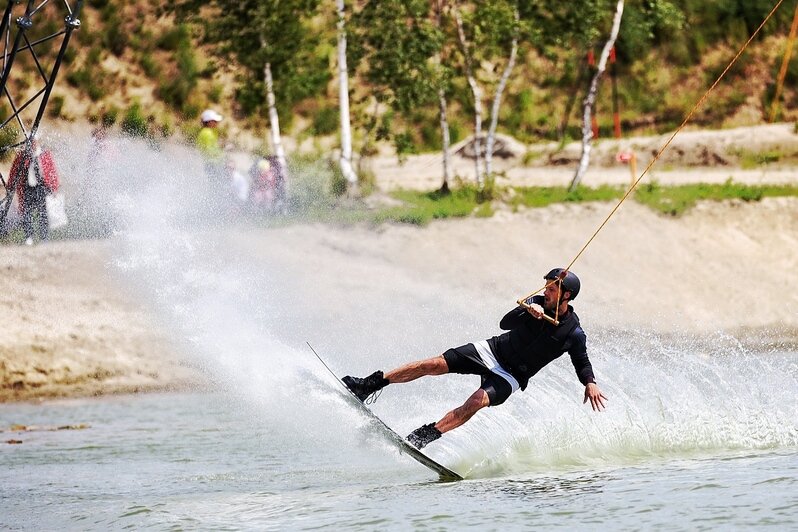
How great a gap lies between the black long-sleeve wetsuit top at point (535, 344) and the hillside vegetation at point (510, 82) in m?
19.6

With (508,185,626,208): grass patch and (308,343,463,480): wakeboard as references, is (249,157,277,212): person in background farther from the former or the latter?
(308,343,463,480): wakeboard

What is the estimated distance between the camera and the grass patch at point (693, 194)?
24328 mm

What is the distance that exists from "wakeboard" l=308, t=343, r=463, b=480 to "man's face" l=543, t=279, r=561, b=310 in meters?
1.50

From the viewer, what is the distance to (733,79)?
1353 inches

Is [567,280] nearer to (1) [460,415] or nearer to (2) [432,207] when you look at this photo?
(1) [460,415]

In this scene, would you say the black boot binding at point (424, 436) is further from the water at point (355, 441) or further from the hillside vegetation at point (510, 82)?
the hillside vegetation at point (510, 82)

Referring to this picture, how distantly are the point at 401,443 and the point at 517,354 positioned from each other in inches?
49.8

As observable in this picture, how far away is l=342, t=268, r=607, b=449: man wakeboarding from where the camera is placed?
1104 cm

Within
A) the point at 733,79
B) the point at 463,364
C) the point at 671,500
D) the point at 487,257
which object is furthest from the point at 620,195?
the point at 671,500

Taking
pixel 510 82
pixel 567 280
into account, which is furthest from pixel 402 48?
pixel 567 280

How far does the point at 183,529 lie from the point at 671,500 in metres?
3.25

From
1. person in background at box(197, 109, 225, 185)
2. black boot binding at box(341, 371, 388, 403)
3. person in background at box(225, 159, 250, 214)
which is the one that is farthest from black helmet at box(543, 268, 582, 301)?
person in background at box(225, 159, 250, 214)

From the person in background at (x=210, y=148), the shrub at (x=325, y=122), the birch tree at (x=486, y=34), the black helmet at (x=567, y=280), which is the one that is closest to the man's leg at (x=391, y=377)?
the black helmet at (x=567, y=280)

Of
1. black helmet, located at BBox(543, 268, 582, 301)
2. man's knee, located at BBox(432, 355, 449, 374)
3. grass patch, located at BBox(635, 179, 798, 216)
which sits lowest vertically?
grass patch, located at BBox(635, 179, 798, 216)
